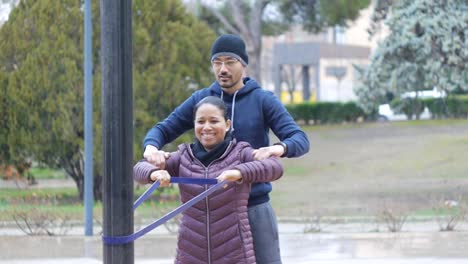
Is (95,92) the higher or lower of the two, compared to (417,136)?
→ higher

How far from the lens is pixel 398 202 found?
17.7m

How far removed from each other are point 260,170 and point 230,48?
0.65 meters

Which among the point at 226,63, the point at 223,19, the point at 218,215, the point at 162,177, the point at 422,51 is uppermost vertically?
the point at 223,19

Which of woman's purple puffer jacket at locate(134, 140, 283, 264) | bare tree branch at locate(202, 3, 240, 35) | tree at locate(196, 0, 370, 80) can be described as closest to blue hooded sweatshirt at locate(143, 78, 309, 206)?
woman's purple puffer jacket at locate(134, 140, 283, 264)

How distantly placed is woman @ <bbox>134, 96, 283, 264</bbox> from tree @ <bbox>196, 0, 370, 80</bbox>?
2722 centimetres

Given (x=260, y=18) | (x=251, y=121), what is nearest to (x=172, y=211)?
(x=251, y=121)

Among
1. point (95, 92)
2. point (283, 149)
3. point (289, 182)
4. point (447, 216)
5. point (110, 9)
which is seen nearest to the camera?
point (110, 9)

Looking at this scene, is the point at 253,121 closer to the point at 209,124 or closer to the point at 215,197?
the point at 209,124

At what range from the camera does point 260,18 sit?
35.5m

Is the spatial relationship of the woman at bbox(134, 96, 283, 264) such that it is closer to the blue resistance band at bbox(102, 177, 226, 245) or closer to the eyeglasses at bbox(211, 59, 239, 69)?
the blue resistance band at bbox(102, 177, 226, 245)

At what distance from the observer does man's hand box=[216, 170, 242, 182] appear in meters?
4.06

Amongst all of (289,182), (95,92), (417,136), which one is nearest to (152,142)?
(95,92)

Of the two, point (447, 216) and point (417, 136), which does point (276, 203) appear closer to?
→ point (447, 216)

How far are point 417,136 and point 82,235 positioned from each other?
2355 cm
